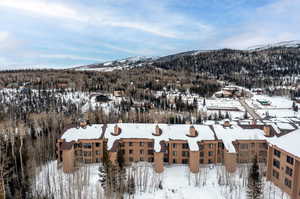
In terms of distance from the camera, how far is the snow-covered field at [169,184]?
2475 centimetres

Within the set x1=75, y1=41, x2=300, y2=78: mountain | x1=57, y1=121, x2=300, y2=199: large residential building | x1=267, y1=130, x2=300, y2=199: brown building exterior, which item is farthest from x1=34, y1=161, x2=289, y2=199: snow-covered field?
x1=75, y1=41, x2=300, y2=78: mountain

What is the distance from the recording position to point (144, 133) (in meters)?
34.2

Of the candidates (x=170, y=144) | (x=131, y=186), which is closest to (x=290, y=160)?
(x=170, y=144)

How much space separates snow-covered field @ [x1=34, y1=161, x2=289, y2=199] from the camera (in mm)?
24750

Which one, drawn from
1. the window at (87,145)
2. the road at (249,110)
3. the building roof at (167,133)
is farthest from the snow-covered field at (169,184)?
the road at (249,110)

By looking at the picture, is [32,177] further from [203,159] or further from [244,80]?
[244,80]

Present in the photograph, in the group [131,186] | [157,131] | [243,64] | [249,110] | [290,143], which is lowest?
[131,186]

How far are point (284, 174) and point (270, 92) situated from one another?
90.1 meters

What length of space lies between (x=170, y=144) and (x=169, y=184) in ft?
22.1

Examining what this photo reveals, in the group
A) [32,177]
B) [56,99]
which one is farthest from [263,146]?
[56,99]

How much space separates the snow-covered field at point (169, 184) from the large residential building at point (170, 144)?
1.46 meters

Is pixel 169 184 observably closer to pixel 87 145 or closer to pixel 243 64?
pixel 87 145

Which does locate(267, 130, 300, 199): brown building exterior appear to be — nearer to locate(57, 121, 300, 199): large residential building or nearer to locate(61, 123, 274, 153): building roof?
locate(57, 121, 300, 199): large residential building

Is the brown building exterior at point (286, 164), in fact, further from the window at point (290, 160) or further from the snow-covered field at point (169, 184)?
the snow-covered field at point (169, 184)
